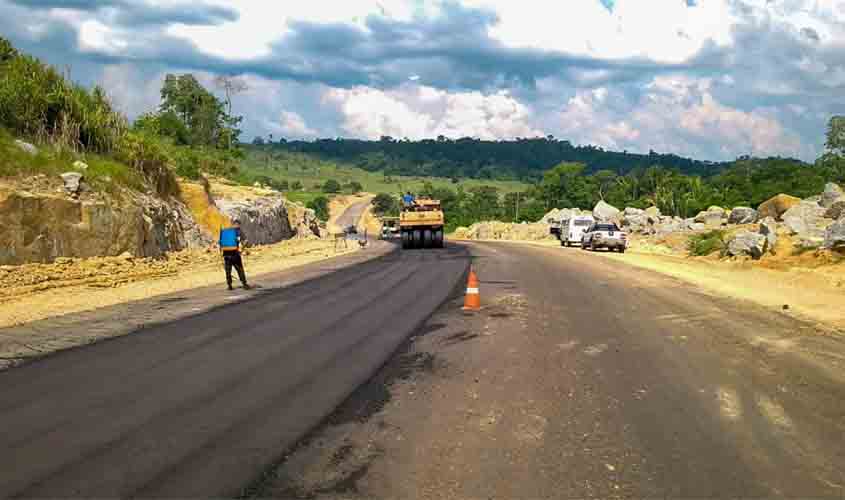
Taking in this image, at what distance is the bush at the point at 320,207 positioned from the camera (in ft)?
433

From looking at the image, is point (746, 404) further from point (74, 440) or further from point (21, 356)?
point (21, 356)

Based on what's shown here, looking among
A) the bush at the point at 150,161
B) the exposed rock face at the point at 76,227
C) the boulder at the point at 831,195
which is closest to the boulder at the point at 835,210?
the boulder at the point at 831,195

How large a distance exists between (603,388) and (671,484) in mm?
2532

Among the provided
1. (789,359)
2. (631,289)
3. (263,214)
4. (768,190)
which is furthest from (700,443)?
(768,190)

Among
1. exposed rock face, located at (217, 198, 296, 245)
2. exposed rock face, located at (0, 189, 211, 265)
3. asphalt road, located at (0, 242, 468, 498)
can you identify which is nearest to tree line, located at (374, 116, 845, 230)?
exposed rock face, located at (217, 198, 296, 245)

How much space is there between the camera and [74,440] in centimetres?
536

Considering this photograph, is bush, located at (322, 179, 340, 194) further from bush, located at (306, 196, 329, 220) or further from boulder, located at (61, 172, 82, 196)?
boulder, located at (61, 172, 82, 196)

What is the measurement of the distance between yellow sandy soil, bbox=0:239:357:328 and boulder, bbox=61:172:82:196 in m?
2.23

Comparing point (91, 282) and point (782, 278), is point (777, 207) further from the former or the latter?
point (91, 282)

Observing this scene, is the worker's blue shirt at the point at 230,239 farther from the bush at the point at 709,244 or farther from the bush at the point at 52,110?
the bush at the point at 709,244

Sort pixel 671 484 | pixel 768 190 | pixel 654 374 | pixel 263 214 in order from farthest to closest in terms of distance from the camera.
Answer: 1. pixel 768 190
2. pixel 263 214
3. pixel 654 374
4. pixel 671 484

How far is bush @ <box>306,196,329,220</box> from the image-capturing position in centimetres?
13212

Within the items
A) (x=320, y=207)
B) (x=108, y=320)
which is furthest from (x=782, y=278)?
(x=320, y=207)

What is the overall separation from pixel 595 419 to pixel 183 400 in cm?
394
